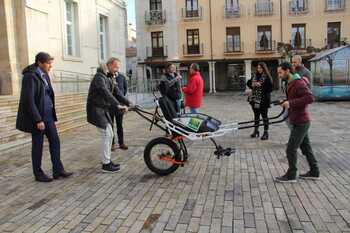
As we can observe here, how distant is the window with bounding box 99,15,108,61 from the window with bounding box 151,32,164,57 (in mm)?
19739

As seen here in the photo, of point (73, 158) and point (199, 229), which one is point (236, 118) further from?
point (199, 229)

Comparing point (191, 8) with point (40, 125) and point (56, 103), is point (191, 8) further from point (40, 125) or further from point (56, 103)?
point (40, 125)

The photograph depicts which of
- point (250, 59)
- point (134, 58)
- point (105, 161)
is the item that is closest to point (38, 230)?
point (105, 161)

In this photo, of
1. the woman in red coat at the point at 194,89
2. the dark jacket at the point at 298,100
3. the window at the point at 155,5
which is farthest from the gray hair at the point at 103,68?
the window at the point at 155,5

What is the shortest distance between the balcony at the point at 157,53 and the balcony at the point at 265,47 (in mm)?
8279

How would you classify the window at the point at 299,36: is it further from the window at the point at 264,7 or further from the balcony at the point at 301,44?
the window at the point at 264,7

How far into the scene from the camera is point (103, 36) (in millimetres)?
21719

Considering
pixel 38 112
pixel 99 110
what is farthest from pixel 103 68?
pixel 38 112

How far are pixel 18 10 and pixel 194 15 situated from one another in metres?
29.3

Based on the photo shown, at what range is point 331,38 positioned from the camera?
130 feet

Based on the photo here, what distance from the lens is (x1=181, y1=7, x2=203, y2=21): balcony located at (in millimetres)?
41062

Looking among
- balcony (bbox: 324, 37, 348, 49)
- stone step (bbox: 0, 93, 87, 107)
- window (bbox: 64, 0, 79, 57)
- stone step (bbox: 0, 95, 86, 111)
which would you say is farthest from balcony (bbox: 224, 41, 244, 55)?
stone step (bbox: 0, 95, 86, 111)

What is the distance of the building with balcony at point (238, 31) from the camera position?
3966 centimetres

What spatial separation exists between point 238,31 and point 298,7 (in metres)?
5.62
